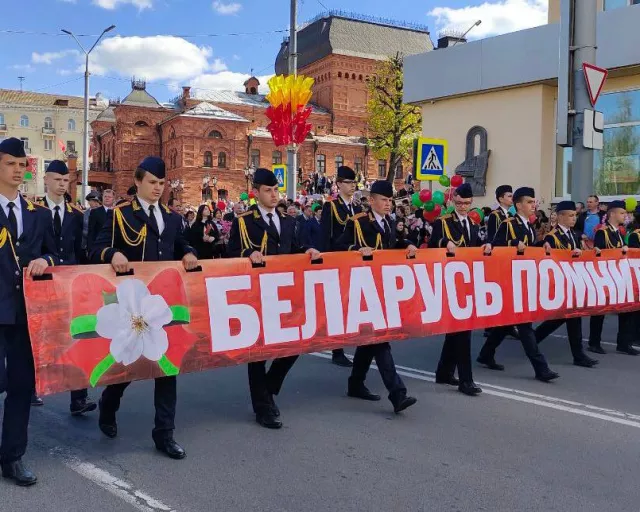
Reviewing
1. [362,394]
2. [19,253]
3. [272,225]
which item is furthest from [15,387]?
[362,394]

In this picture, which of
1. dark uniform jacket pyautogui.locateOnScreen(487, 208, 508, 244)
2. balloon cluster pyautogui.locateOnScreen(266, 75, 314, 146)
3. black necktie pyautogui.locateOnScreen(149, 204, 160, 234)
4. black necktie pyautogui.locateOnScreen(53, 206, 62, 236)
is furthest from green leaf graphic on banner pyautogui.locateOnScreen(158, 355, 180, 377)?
balloon cluster pyautogui.locateOnScreen(266, 75, 314, 146)

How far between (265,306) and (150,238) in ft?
3.63

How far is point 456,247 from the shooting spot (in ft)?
22.6

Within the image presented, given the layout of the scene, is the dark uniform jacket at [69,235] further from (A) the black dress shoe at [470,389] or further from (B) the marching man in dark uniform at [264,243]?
(A) the black dress shoe at [470,389]

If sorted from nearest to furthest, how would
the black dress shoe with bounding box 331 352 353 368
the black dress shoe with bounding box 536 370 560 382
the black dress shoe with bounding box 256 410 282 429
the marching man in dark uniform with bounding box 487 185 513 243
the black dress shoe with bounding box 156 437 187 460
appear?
1. the black dress shoe with bounding box 156 437 187 460
2. the black dress shoe with bounding box 256 410 282 429
3. the black dress shoe with bounding box 536 370 560 382
4. the black dress shoe with bounding box 331 352 353 368
5. the marching man in dark uniform with bounding box 487 185 513 243

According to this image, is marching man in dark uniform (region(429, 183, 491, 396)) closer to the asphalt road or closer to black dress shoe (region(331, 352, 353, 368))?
the asphalt road

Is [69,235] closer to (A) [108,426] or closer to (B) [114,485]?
(A) [108,426]

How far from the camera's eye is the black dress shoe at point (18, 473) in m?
4.18

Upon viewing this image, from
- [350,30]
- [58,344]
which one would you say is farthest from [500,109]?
[350,30]

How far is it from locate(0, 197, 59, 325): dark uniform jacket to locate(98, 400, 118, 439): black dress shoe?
1217 millimetres

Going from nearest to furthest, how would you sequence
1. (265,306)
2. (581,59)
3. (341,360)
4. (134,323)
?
(134,323)
(265,306)
(341,360)
(581,59)

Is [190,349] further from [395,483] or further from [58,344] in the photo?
[395,483]

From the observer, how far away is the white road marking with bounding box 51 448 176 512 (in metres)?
3.90

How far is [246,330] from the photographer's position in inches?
213
